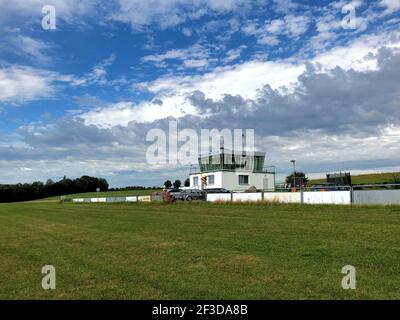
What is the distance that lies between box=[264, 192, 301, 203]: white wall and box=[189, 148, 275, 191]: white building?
34.7 meters

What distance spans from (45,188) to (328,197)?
121 m

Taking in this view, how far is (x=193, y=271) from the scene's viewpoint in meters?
9.77

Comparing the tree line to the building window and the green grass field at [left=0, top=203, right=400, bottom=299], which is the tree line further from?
the green grass field at [left=0, top=203, right=400, bottom=299]

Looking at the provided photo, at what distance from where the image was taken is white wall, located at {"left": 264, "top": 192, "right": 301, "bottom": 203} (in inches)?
1303

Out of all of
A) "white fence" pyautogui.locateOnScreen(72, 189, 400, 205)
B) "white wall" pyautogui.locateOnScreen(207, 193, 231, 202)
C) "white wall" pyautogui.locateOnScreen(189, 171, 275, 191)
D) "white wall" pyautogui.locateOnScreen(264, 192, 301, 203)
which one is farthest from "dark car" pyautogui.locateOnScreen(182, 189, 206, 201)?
"white wall" pyautogui.locateOnScreen(189, 171, 275, 191)

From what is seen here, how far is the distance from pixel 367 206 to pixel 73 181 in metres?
132

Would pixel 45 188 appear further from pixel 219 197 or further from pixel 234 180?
pixel 219 197

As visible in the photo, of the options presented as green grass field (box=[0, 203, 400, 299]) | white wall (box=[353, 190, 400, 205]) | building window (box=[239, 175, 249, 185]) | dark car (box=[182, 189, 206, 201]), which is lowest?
green grass field (box=[0, 203, 400, 299])

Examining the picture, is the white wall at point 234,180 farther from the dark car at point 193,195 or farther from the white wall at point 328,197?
the white wall at point 328,197

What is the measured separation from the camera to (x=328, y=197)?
30375mm

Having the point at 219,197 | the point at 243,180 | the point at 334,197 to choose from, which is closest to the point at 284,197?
the point at 334,197

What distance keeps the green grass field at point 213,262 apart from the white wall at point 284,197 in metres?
15.2

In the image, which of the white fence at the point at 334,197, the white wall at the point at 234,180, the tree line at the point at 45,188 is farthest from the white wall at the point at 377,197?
the tree line at the point at 45,188
